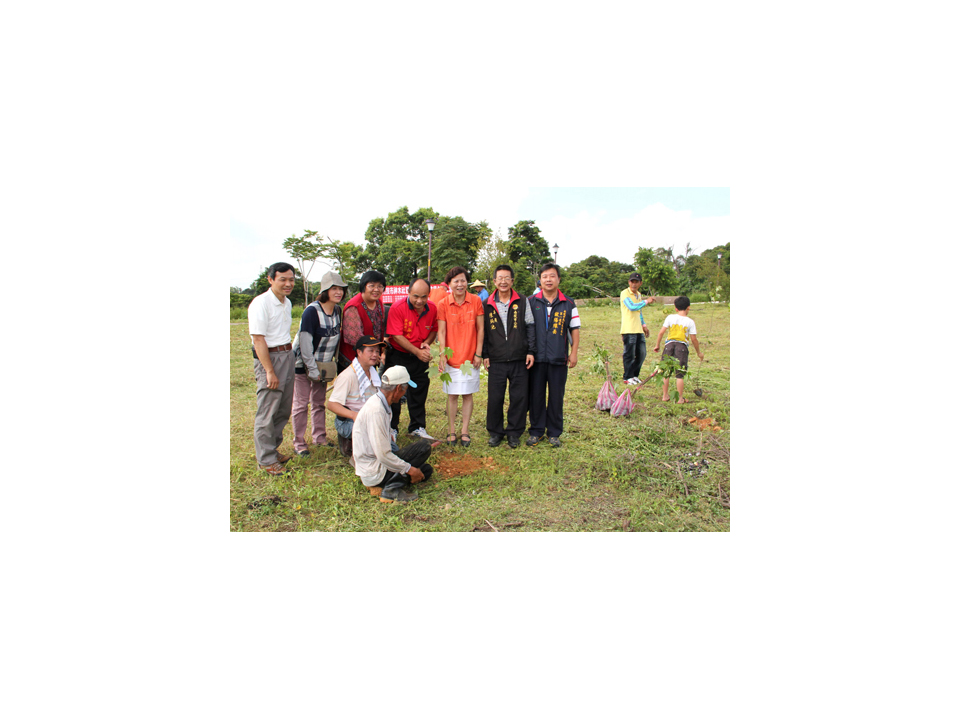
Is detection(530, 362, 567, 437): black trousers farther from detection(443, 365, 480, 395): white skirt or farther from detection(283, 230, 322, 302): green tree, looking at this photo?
detection(283, 230, 322, 302): green tree

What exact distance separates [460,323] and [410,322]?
1.74 ft

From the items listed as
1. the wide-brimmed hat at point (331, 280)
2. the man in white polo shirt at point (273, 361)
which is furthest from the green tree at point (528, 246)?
the man in white polo shirt at point (273, 361)

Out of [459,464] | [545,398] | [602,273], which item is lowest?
[459,464]

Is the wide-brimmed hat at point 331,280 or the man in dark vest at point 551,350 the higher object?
the wide-brimmed hat at point 331,280

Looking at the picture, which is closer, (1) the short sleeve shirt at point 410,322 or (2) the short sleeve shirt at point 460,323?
(1) the short sleeve shirt at point 410,322

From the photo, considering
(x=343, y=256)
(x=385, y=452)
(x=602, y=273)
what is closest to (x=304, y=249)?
(x=343, y=256)

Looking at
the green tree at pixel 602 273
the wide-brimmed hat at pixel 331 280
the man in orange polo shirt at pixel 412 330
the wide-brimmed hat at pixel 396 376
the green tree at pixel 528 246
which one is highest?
the green tree at pixel 528 246

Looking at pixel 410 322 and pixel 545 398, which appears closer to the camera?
pixel 410 322

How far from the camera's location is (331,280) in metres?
4.15

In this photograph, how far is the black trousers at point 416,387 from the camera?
15.1ft

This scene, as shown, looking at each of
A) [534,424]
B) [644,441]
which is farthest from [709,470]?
[534,424]

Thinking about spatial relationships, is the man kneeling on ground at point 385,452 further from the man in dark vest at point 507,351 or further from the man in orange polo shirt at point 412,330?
the man in dark vest at point 507,351

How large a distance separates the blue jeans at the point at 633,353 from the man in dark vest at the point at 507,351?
256 cm

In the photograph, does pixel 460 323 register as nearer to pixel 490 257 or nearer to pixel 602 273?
pixel 490 257
